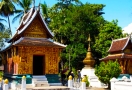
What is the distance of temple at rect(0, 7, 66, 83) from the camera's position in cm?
1666

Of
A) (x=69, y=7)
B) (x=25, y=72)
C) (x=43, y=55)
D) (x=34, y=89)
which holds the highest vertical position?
(x=69, y=7)

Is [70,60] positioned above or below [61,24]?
below

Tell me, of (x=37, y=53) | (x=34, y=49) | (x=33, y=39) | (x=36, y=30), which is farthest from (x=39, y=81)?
(x=36, y=30)

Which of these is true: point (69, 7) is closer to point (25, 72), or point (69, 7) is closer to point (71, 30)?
point (71, 30)

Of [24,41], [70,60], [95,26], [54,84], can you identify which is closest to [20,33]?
[24,41]

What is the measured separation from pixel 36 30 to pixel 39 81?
4.08m

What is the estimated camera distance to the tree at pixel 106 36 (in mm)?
32547

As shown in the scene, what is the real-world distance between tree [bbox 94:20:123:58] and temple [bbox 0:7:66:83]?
15.3 metres

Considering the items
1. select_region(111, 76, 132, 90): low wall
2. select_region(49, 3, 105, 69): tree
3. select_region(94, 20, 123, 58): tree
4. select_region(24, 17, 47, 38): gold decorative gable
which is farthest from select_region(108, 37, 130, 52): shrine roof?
select_region(24, 17, 47, 38): gold decorative gable

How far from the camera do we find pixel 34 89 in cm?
1432

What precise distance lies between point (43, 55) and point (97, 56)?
1811cm

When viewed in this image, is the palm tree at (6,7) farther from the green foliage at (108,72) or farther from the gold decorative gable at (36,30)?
the green foliage at (108,72)

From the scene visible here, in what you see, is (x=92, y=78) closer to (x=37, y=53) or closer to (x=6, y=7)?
(x=37, y=53)

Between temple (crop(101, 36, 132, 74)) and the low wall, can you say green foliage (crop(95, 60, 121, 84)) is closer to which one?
the low wall
